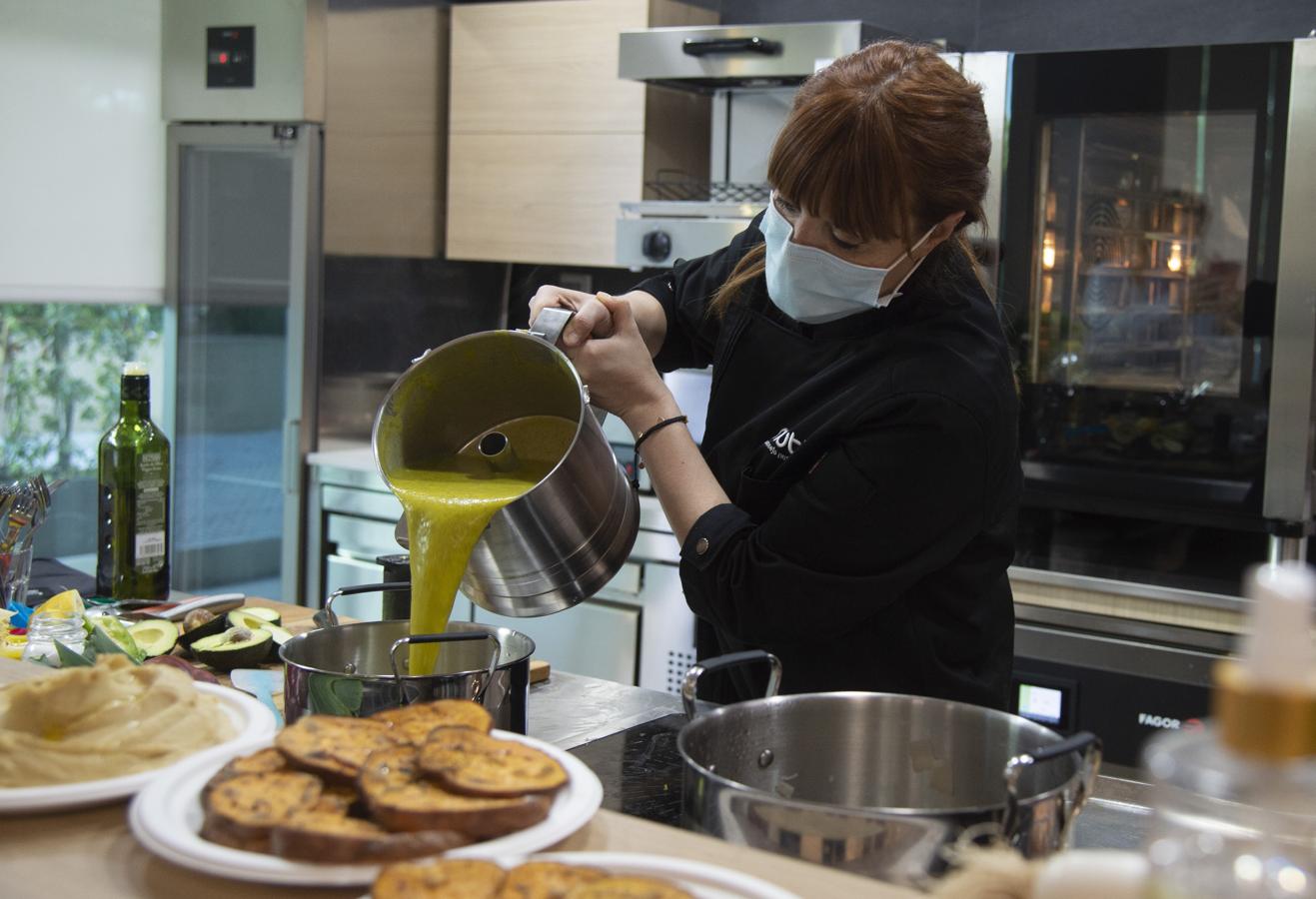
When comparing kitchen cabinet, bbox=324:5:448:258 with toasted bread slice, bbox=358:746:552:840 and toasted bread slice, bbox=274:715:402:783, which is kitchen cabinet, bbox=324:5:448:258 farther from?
toasted bread slice, bbox=358:746:552:840

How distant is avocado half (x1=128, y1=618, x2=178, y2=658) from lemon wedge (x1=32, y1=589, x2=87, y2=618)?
0.08m

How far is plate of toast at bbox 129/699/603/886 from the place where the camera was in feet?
2.47

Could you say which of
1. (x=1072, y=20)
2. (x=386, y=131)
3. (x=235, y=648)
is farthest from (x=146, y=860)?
(x=386, y=131)

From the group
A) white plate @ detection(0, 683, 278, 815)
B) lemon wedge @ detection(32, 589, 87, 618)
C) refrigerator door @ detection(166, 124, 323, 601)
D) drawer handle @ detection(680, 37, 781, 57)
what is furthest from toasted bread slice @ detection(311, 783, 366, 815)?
refrigerator door @ detection(166, 124, 323, 601)

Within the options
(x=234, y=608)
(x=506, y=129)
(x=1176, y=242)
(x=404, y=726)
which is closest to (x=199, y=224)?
(x=506, y=129)

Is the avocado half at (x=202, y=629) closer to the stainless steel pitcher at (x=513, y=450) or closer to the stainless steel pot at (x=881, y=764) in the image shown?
the stainless steel pitcher at (x=513, y=450)

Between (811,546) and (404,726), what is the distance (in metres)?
0.57

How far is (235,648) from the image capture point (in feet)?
5.21

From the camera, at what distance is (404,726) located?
3.06 feet

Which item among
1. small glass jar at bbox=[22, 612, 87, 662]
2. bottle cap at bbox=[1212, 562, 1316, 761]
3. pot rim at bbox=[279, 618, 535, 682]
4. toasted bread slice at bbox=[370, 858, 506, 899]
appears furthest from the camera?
small glass jar at bbox=[22, 612, 87, 662]

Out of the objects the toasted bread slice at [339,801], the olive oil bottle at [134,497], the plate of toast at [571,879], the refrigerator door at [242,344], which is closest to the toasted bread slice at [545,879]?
the plate of toast at [571,879]

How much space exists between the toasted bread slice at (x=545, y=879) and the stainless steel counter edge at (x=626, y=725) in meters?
0.63

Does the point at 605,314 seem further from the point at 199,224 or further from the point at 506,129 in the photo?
the point at 199,224

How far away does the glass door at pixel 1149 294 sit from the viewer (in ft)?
7.34
